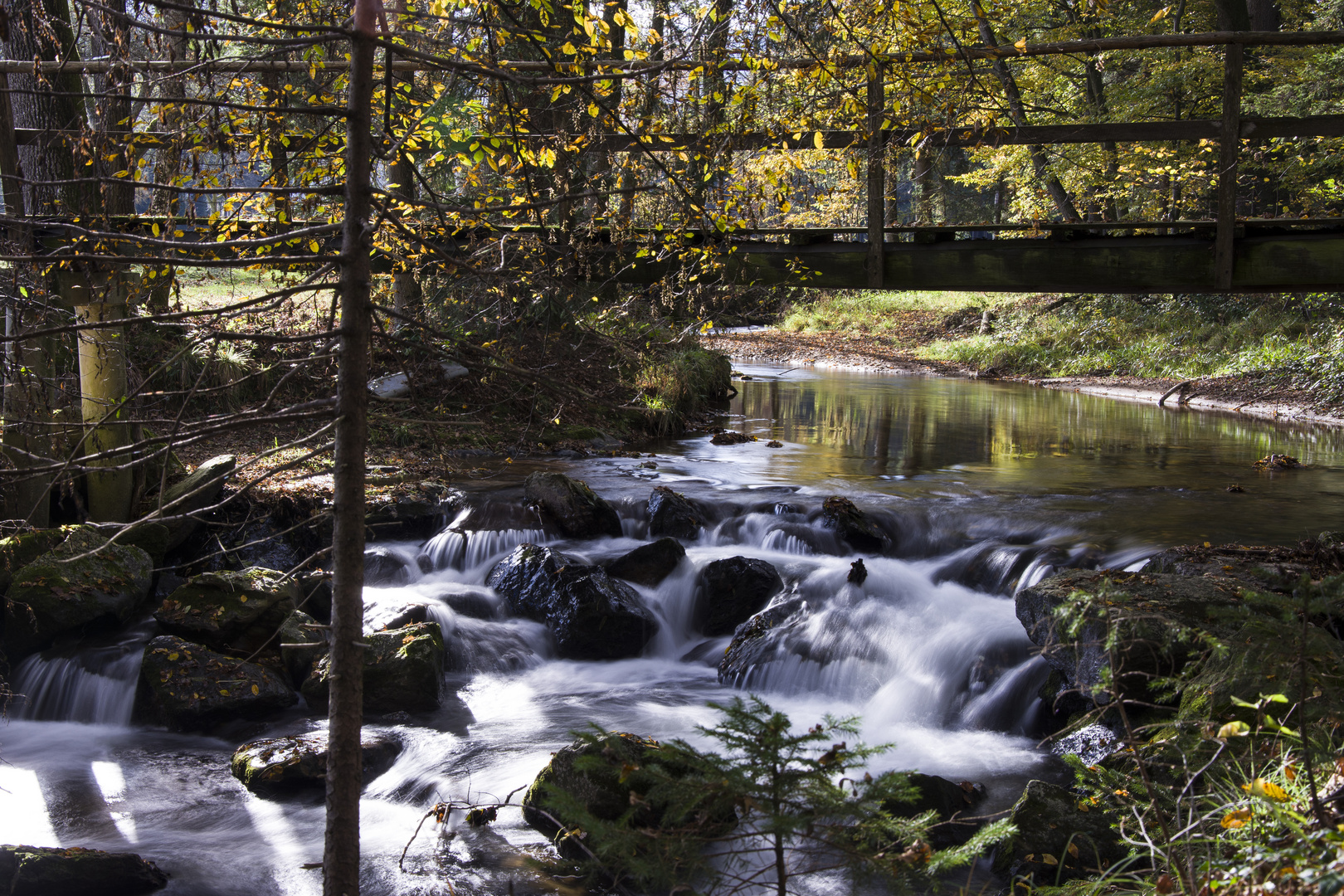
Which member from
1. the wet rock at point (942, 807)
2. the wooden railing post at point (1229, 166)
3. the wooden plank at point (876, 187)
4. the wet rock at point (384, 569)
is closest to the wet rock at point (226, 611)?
the wet rock at point (384, 569)

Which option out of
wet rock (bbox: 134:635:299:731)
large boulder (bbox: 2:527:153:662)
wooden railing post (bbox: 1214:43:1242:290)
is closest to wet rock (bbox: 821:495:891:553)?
wooden railing post (bbox: 1214:43:1242:290)

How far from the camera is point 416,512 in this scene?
33.1 ft

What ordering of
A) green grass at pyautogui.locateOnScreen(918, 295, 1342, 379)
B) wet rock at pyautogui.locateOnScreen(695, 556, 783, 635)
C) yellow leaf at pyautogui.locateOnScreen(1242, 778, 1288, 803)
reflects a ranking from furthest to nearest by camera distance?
green grass at pyautogui.locateOnScreen(918, 295, 1342, 379) < wet rock at pyautogui.locateOnScreen(695, 556, 783, 635) < yellow leaf at pyautogui.locateOnScreen(1242, 778, 1288, 803)

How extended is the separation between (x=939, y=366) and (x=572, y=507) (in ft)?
63.9

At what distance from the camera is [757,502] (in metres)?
10.9

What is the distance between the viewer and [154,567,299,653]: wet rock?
7316mm

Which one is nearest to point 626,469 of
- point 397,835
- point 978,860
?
point 397,835

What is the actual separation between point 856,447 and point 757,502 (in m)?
Result: 4.40

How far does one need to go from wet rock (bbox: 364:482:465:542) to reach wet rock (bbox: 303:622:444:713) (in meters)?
2.69

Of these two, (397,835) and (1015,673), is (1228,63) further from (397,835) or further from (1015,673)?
(397,835)

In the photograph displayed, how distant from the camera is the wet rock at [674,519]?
10.4 m

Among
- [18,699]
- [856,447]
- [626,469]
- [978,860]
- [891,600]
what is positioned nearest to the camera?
[978,860]

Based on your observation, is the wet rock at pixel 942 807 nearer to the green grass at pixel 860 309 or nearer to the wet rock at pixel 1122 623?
the wet rock at pixel 1122 623

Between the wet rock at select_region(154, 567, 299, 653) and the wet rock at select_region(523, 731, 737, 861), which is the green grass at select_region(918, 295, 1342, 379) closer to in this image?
the wet rock at select_region(523, 731, 737, 861)
